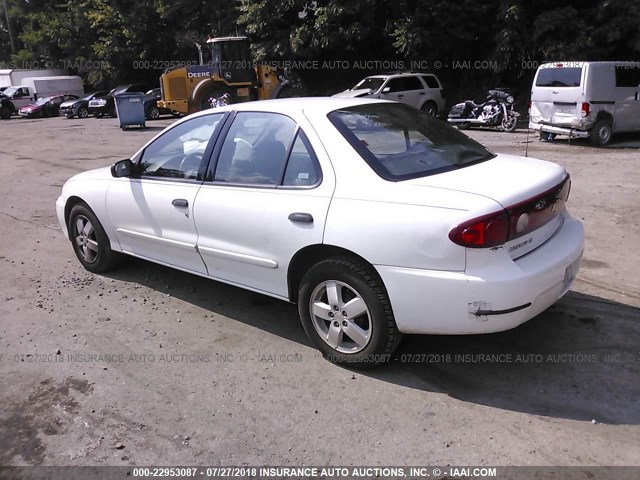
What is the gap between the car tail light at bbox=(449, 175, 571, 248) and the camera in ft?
9.60

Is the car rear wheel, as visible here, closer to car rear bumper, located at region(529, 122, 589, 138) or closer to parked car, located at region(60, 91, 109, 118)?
car rear bumper, located at region(529, 122, 589, 138)

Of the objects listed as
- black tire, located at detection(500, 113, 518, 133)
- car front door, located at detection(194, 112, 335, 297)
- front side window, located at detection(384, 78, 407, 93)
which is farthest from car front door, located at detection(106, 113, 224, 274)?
front side window, located at detection(384, 78, 407, 93)

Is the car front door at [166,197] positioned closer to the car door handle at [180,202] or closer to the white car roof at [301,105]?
the car door handle at [180,202]

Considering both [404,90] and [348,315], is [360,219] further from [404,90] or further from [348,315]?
[404,90]

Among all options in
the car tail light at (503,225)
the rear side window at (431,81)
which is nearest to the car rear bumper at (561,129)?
the rear side window at (431,81)

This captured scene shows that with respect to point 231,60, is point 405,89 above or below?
below

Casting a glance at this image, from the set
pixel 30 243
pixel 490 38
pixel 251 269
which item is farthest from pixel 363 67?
pixel 251 269

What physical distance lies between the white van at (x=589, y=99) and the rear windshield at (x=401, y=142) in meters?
10.1

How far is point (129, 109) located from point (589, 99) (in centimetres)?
1637

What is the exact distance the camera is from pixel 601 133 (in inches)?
512

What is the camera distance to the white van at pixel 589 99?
12633 mm

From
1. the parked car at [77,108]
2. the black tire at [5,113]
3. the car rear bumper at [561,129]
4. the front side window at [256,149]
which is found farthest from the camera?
the black tire at [5,113]

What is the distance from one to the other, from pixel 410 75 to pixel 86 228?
15.6m

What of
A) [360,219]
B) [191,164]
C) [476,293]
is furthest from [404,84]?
[476,293]
